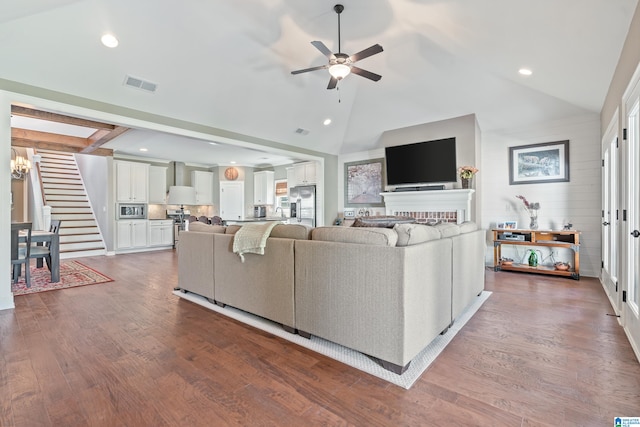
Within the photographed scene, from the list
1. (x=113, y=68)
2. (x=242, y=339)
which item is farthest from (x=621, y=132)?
(x=113, y=68)

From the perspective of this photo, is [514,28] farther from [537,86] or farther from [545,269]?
[545,269]

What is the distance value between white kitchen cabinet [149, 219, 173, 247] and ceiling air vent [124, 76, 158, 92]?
491 cm

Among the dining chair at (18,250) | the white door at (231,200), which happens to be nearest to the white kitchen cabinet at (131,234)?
the white door at (231,200)

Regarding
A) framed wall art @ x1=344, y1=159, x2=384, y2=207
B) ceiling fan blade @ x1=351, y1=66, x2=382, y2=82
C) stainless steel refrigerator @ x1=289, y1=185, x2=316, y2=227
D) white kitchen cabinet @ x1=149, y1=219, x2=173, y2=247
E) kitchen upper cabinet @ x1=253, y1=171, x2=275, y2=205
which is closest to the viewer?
ceiling fan blade @ x1=351, y1=66, x2=382, y2=82

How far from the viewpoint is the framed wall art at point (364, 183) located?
6977 mm

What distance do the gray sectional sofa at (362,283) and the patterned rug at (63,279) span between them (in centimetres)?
275

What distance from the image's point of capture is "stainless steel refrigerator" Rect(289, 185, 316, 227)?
24.4 ft

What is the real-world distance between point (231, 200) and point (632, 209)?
8.94m

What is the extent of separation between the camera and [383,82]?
501 centimetres

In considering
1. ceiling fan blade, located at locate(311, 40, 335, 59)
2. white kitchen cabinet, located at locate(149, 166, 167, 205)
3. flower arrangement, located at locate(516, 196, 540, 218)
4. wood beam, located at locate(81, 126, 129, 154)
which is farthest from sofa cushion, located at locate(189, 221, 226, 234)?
white kitchen cabinet, located at locate(149, 166, 167, 205)

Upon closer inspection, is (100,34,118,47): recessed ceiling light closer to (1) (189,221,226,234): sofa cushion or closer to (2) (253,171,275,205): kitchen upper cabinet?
(1) (189,221,226,234): sofa cushion

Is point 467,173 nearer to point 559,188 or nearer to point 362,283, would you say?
point 559,188

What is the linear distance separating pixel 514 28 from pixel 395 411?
3.67m

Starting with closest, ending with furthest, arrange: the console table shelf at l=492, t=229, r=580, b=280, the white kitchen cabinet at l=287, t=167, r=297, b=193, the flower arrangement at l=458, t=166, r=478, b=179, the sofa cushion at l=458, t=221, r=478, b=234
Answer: the sofa cushion at l=458, t=221, r=478, b=234 → the console table shelf at l=492, t=229, r=580, b=280 → the flower arrangement at l=458, t=166, r=478, b=179 → the white kitchen cabinet at l=287, t=167, r=297, b=193
